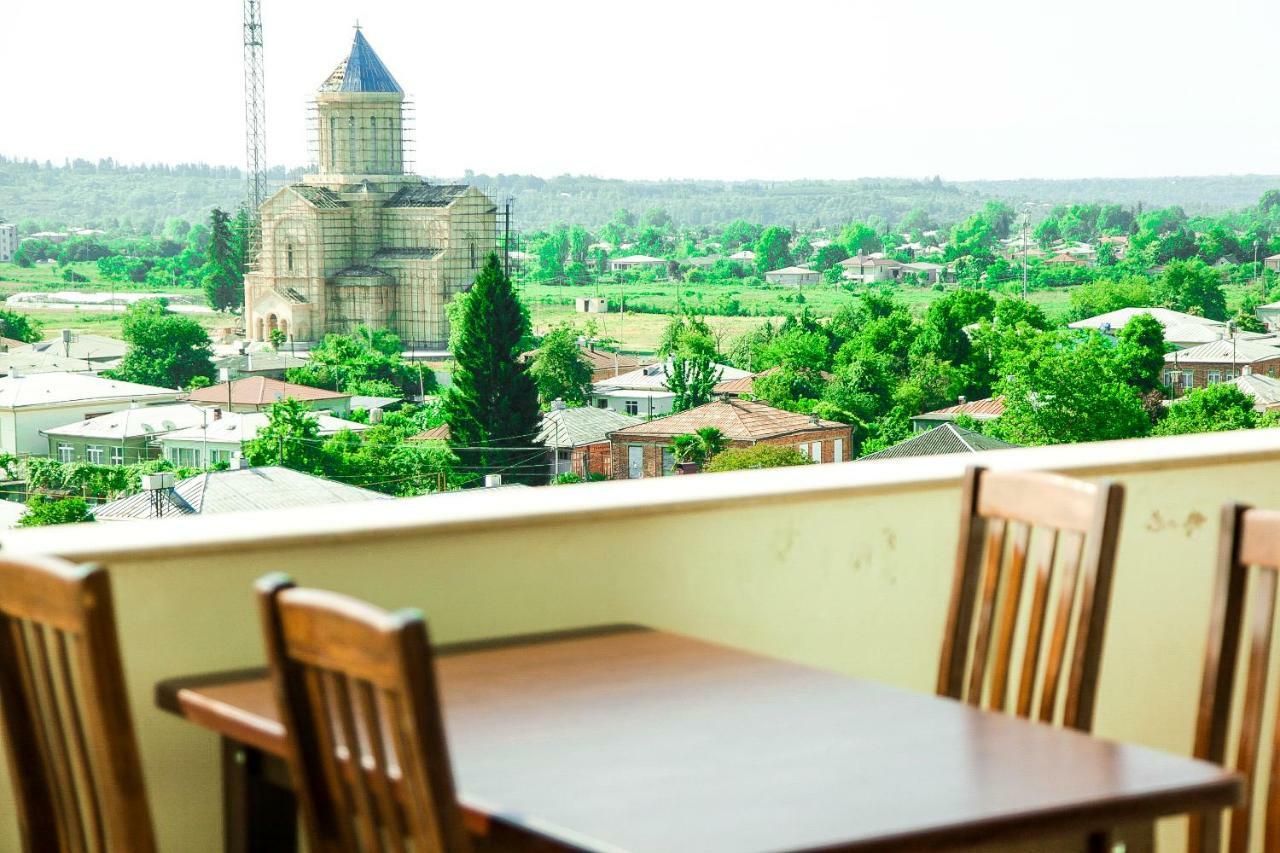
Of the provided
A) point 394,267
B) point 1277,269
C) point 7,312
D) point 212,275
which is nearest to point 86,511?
point 7,312

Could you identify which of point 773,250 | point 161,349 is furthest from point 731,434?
point 161,349

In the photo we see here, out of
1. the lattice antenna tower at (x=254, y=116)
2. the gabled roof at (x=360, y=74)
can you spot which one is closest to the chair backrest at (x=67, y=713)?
the lattice antenna tower at (x=254, y=116)

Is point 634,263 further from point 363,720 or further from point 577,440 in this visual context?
point 363,720

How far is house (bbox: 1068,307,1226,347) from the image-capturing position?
34375mm

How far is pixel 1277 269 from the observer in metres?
37.2

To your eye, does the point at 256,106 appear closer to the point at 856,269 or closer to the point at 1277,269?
the point at 856,269

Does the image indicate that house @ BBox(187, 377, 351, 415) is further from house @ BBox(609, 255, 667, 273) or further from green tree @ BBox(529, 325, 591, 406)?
house @ BBox(609, 255, 667, 273)

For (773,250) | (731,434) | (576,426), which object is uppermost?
(773,250)

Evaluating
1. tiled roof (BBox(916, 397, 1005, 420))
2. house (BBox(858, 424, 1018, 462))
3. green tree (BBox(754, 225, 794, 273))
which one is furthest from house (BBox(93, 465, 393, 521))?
green tree (BBox(754, 225, 794, 273))

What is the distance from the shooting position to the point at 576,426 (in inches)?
1347

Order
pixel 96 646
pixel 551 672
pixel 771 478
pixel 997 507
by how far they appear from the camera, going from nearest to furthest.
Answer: pixel 96 646 → pixel 551 672 → pixel 997 507 → pixel 771 478

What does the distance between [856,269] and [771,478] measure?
3930cm

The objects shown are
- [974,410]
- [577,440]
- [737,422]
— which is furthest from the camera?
[974,410]

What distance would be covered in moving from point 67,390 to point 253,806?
34902 mm
